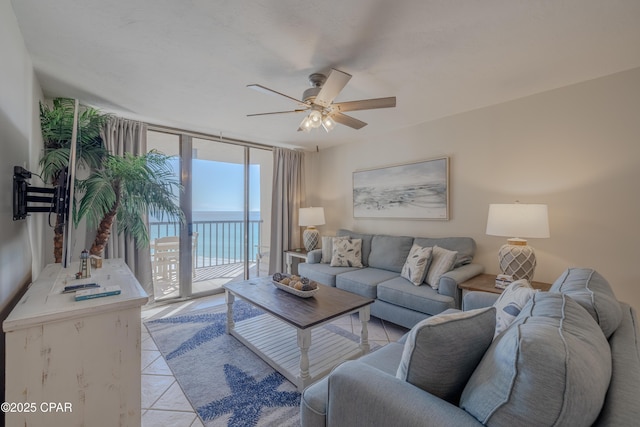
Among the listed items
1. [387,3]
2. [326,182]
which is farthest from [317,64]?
[326,182]

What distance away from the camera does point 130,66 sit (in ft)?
6.73

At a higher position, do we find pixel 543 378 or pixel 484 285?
pixel 543 378

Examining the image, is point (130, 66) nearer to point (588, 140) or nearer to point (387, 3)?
point (387, 3)

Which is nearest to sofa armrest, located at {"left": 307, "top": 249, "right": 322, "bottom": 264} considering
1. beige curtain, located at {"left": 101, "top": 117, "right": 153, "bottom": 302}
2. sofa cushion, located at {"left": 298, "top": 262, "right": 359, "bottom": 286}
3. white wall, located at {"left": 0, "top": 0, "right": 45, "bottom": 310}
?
sofa cushion, located at {"left": 298, "top": 262, "right": 359, "bottom": 286}

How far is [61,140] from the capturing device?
2.29m

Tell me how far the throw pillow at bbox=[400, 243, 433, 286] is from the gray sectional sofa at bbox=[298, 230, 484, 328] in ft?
0.23

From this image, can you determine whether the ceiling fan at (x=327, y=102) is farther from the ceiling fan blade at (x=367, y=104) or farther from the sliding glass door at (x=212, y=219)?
the sliding glass door at (x=212, y=219)

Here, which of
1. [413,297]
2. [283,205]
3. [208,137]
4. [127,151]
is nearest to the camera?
[413,297]

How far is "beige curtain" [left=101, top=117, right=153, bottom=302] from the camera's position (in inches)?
116

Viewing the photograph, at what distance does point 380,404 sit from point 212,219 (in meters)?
4.57

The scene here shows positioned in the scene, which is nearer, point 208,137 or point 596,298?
point 596,298

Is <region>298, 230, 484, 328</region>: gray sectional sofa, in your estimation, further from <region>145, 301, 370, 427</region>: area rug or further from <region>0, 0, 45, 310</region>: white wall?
<region>0, 0, 45, 310</region>: white wall

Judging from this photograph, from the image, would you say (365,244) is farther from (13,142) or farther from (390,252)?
(13,142)

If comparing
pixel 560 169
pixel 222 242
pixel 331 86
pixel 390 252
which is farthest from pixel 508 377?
pixel 222 242
